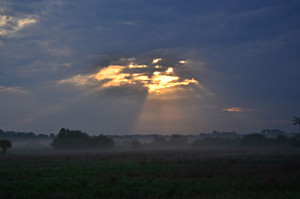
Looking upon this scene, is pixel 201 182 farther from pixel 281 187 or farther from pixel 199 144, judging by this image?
pixel 199 144

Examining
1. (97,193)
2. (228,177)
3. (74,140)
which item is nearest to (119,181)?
(97,193)

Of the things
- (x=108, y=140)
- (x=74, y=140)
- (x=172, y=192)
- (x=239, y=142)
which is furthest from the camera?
(x=239, y=142)

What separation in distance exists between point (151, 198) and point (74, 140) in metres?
96.2

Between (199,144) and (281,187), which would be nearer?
(281,187)

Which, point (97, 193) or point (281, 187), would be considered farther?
point (281, 187)

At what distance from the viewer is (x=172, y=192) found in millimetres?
17172

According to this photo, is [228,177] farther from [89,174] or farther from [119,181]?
[89,174]

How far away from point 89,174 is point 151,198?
10.7m

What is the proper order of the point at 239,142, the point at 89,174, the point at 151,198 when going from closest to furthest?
1. the point at 151,198
2. the point at 89,174
3. the point at 239,142

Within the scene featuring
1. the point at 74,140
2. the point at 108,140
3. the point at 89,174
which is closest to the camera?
the point at 89,174

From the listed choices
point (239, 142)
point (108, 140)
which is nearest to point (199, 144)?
point (239, 142)

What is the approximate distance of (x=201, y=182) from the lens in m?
20.2

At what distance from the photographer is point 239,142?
5074 inches

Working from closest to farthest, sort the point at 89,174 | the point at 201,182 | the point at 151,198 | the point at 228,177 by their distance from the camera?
the point at 151,198 < the point at 201,182 < the point at 228,177 < the point at 89,174
